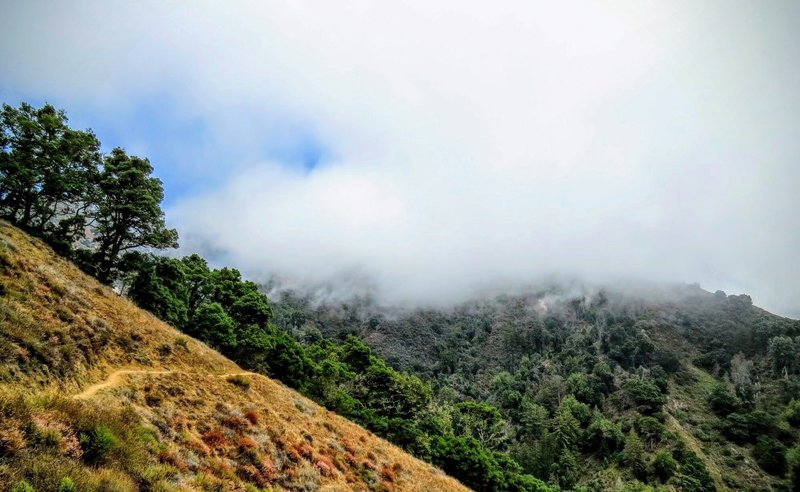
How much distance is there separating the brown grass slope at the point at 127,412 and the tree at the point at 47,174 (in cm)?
876

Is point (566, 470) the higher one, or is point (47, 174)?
point (47, 174)

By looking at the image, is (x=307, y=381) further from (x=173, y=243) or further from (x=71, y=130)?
(x=71, y=130)

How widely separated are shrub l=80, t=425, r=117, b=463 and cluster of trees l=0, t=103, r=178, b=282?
3369 cm

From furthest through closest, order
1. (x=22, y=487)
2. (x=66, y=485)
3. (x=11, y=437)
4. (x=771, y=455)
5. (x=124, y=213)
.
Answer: (x=771, y=455) → (x=124, y=213) → (x=11, y=437) → (x=66, y=485) → (x=22, y=487)

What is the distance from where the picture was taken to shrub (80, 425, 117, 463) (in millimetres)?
10945

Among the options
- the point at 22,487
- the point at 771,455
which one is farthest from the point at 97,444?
the point at 771,455

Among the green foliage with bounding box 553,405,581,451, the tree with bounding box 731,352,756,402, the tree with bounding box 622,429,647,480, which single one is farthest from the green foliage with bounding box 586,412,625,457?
the tree with bounding box 731,352,756,402

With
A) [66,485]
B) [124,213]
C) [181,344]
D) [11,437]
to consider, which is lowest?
[66,485]

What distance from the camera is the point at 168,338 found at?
28.7 metres

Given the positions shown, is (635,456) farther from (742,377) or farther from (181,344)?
(181,344)

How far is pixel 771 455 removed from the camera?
315ft

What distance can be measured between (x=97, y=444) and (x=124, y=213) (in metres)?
36.8

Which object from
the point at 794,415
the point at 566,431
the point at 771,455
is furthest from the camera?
the point at 566,431

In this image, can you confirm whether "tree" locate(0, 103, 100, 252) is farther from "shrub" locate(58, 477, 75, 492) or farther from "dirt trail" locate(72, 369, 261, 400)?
"shrub" locate(58, 477, 75, 492)
